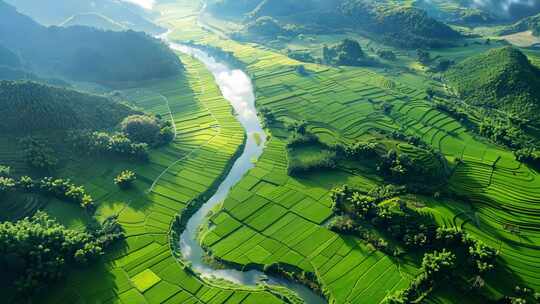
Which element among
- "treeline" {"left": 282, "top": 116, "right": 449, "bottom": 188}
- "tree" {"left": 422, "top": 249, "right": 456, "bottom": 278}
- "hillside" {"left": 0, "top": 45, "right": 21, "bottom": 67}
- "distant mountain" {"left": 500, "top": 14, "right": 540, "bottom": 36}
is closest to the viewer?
"tree" {"left": 422, "top": 249, "right": 456, "bottom": 278}

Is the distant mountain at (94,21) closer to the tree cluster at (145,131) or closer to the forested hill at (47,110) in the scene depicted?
the forested hill at (47,110)

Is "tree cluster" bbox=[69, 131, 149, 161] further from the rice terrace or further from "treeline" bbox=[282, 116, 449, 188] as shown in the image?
"treeline" bbox=[282, 116, 449, 188]

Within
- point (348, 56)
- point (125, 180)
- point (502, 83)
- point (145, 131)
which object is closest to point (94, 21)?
point (348, 56)

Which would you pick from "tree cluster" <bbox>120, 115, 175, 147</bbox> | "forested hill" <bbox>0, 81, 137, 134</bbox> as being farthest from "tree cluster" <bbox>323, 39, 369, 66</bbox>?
"forested hill" <bbox>0, 81, 137, 134</bbox>

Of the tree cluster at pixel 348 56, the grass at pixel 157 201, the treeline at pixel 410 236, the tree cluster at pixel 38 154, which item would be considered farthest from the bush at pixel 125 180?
the tree cluster at pixel 348 56

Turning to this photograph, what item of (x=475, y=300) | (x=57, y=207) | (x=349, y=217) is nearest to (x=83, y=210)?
(x=57, y=207)

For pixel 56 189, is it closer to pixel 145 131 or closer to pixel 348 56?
pixel 145 131
